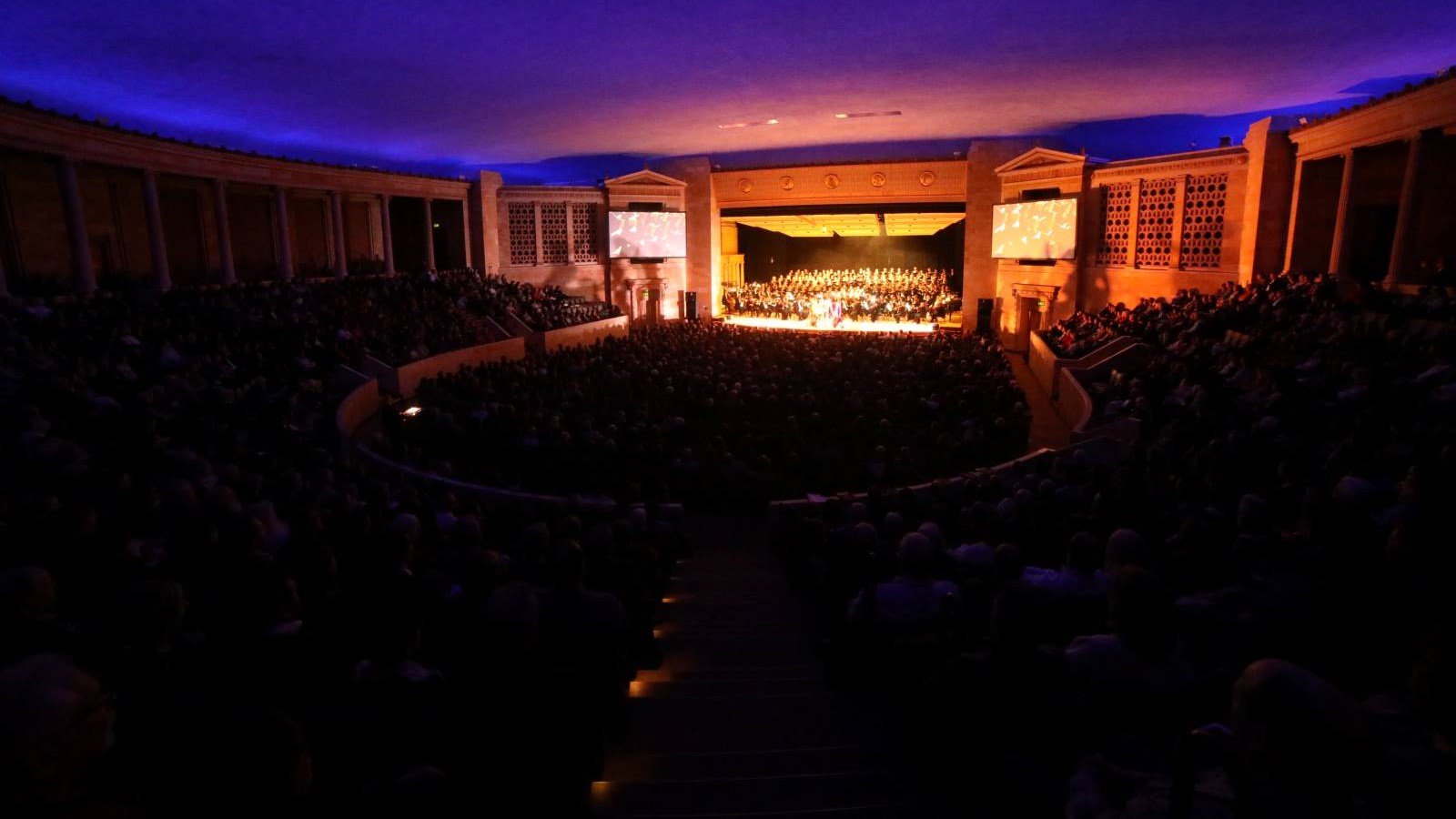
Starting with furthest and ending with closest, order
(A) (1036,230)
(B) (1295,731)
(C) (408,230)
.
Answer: (C) (408,230), (A) (1036,230), (B) (1295,731)

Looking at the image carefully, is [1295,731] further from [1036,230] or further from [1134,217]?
[1036,230]

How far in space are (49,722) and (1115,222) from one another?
26653mm

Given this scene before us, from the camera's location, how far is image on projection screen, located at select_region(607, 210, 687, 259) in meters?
32.7

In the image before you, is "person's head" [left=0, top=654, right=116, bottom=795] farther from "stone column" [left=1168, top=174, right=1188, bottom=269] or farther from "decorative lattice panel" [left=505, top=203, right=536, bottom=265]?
"decorative lattice panel" [left=505, top=203, right=536, bottom=265]

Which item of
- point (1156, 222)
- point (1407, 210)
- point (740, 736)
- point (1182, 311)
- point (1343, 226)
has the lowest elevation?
point (740, 736)

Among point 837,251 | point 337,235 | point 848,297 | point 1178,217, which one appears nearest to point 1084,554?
point 1178,217

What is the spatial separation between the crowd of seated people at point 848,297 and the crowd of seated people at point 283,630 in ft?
83.6

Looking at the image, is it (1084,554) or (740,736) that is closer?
(740,736)

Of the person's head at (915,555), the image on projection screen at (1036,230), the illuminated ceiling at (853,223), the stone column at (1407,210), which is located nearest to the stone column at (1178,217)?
the image on projection screen at (1036,230)

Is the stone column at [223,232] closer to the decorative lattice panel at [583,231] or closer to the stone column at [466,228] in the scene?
the stone column at [466,228]

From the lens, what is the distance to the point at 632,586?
16.8 ft

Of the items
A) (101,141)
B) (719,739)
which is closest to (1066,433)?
(719,739)

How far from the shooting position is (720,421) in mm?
11547

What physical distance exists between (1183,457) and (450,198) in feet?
93.9
